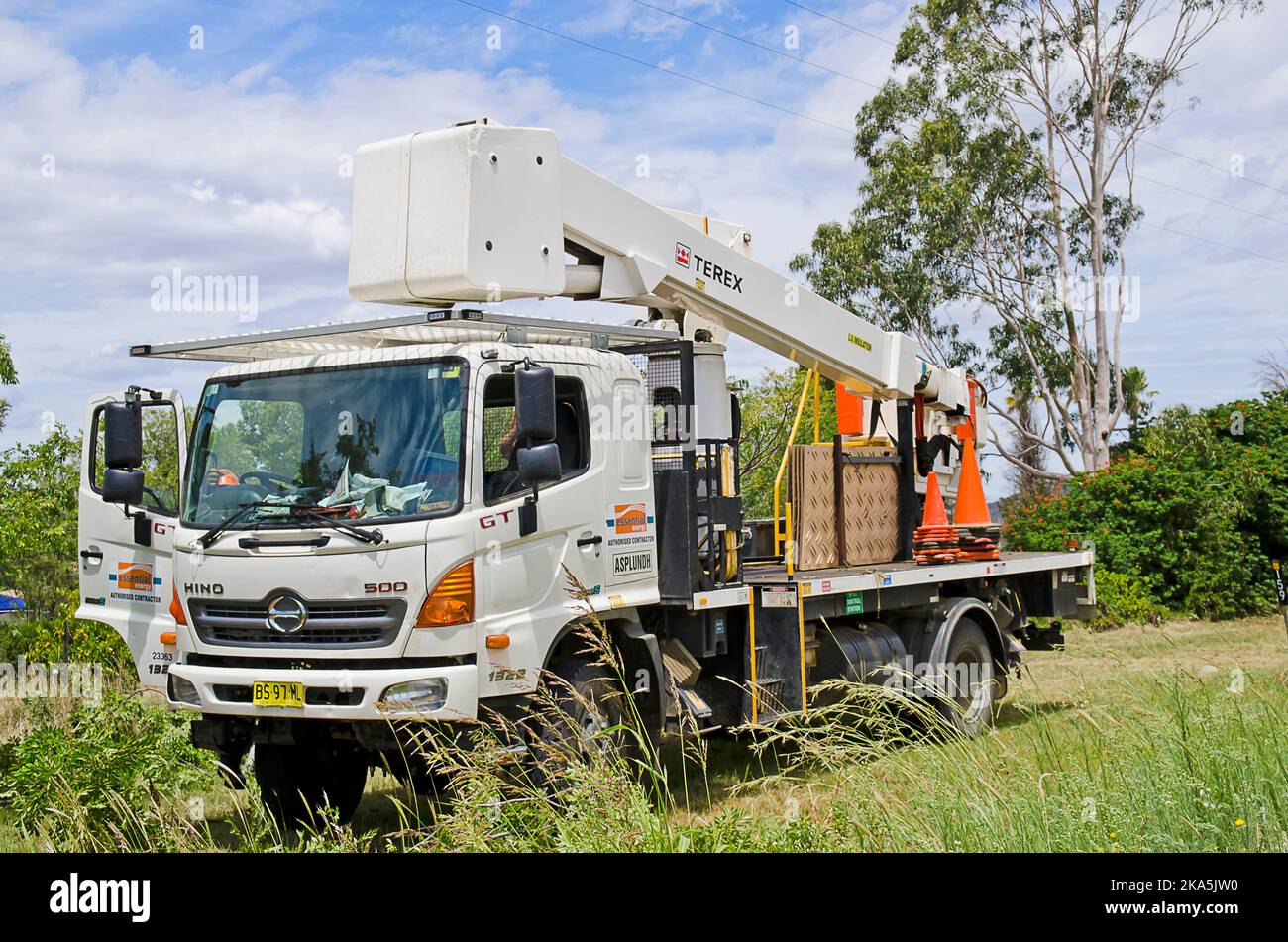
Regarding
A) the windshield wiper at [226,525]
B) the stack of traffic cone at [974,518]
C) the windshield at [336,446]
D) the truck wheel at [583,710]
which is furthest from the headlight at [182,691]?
the stack of traffic cone at [974,518]

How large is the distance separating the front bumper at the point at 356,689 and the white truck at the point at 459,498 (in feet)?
0.05

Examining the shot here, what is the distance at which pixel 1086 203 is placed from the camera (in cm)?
2909

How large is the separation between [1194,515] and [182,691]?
18412 mm

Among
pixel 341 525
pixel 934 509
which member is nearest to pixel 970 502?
pixel 934 509

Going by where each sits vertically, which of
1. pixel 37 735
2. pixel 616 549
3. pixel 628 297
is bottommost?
pixel 37 735

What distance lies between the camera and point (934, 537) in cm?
1080

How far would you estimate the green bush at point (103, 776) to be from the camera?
6.36 meters

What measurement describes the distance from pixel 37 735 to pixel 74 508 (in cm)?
485

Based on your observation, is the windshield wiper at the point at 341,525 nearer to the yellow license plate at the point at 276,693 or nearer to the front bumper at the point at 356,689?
the front bumper at the point at 356,689

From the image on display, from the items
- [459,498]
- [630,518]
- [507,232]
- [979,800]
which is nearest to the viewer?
[979,800]

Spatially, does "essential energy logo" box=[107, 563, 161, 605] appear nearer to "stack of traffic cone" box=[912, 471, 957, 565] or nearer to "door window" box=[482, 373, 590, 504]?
"door window" box=[482, 373, 590, 504]

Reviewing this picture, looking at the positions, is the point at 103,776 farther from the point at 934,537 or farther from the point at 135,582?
the point at 934,537
